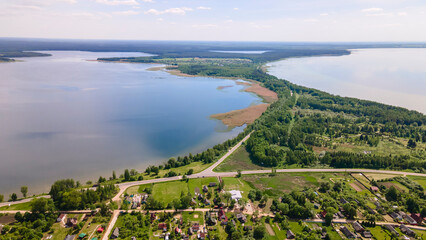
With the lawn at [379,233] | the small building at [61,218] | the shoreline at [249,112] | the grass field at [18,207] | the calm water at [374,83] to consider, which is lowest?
the lawn at [379,233]

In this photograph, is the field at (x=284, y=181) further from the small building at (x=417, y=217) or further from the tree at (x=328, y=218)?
the small building at (x=417, y=217)

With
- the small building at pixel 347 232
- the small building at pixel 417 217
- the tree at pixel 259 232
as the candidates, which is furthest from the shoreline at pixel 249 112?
the small building at pixel 417 217

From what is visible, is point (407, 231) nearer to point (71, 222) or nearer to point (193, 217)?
point (193, 217)

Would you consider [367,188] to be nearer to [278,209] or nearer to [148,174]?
[278,209]

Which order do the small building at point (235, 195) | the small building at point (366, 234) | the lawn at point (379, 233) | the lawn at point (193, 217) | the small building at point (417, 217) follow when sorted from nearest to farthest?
the small building at point (366, 234) → the lawn at point (379, 233) → the lawn at point (193, 217) → the small building at point (417, 217) → the small building at point (235, 195)

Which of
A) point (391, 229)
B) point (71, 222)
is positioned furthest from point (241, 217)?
point (71, 222)

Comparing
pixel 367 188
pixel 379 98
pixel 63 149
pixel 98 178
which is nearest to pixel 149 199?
pixel 98 178
